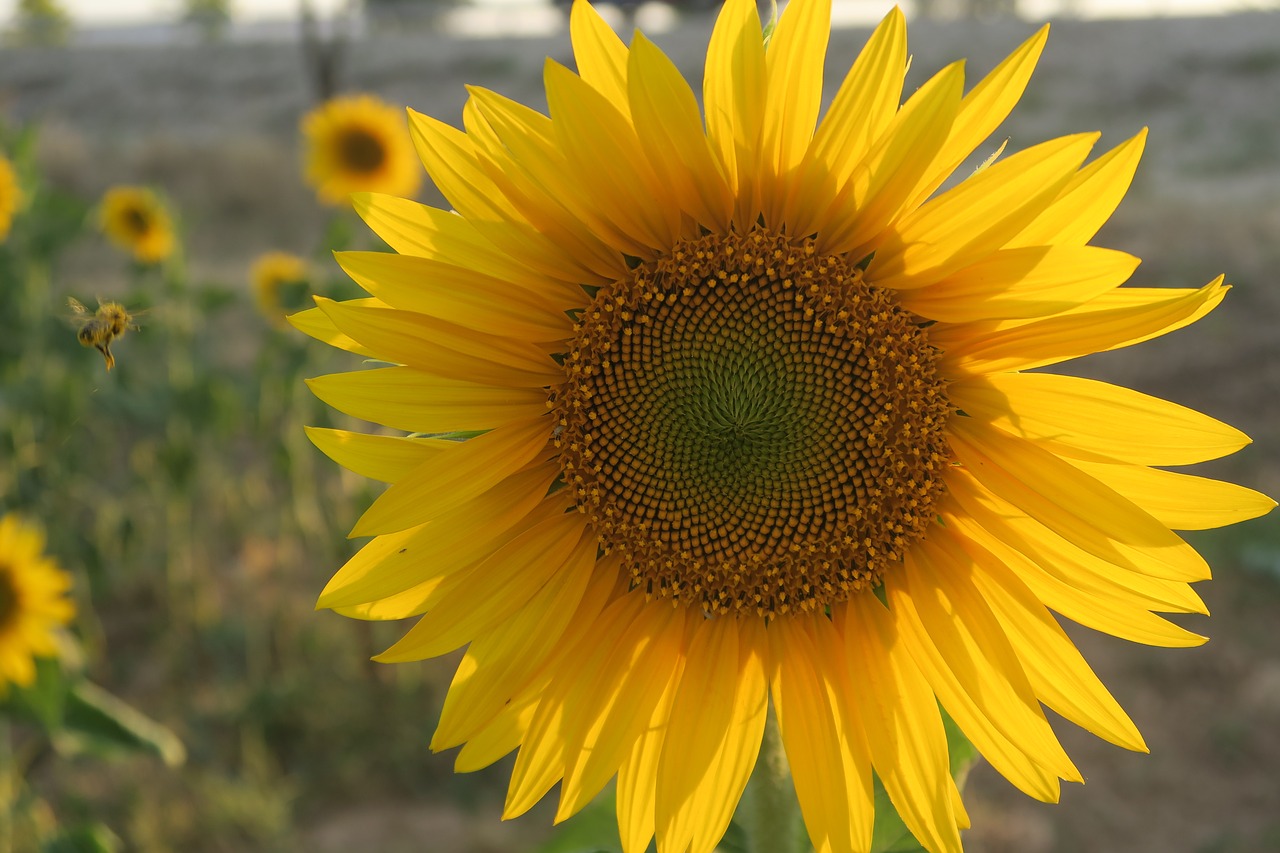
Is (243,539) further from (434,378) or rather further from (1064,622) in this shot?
(434,378)

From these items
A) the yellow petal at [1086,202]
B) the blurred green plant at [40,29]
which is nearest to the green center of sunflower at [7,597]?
the yellow petal at [1086,202]

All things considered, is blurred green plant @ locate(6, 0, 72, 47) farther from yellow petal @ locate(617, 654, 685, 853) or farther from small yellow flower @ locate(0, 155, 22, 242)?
yellow petal @ locate(617, 654, 685, 853)

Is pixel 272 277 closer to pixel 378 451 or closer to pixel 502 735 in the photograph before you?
pixel 378 451

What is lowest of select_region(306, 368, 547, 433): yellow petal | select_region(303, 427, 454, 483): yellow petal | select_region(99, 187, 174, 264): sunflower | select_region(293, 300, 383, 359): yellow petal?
select_region(303, 427, 454, 483): yellow petal

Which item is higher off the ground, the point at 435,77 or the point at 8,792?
the point at 435,77

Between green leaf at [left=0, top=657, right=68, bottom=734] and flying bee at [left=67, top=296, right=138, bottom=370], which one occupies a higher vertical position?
flying bee at [left=67, top=296, right=138, bottom=370]

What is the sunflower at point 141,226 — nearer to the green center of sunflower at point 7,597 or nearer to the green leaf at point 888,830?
the green center of sunflower at point 7,597

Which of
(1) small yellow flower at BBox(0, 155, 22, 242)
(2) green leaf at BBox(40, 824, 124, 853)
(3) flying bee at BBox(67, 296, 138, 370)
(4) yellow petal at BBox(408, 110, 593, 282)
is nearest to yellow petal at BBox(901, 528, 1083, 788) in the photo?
(4) yellow petal at BBox(408, 110, 593, 282)

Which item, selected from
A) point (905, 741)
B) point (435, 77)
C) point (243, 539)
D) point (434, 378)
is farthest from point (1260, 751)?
point (435, 77)
